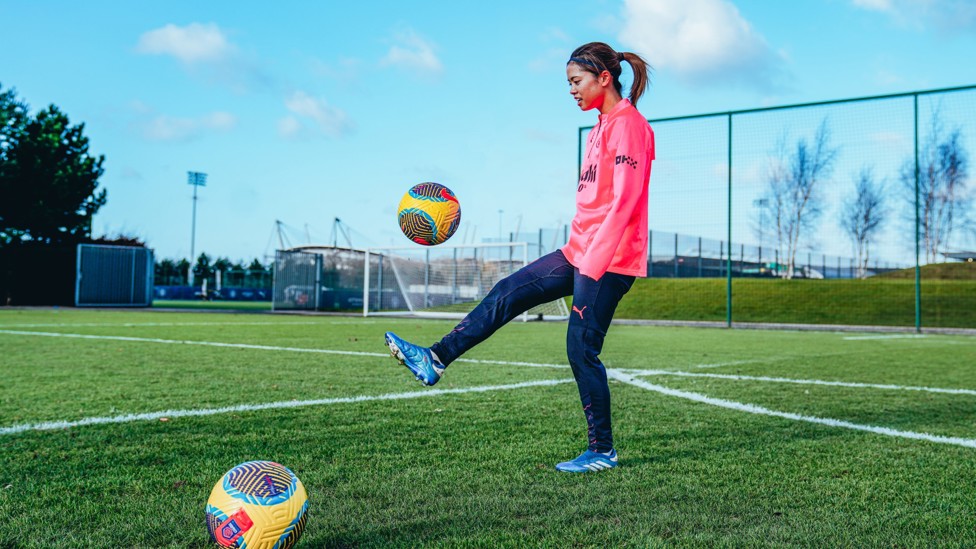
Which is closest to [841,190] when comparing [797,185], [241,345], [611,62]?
[797,185]

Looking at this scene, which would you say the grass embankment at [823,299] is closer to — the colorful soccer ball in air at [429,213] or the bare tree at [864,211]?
the bare tree at [864,211]

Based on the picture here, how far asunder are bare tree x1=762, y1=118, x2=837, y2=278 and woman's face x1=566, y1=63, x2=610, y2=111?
15.9 m

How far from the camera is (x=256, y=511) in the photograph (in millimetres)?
2033

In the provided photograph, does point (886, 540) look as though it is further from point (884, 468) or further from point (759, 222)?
point (759, 222)

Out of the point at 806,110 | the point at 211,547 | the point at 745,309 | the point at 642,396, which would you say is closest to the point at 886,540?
the point at 211,547

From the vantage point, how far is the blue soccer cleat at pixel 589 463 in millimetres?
3082

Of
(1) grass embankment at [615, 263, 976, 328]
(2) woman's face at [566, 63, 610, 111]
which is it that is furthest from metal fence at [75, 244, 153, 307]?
(2) woman's face at [566, 63, 610, 111]

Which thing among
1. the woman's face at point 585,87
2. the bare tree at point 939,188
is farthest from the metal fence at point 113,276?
the woman's face at point 585,87

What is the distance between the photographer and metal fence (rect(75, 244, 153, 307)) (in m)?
28.5

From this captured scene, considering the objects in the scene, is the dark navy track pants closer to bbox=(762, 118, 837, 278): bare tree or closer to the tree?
bbox=(762, 118, 837, 278): bare tree

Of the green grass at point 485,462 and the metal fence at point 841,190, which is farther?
the metal fence at point 841,190

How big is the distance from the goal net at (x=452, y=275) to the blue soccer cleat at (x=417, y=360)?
1731cm

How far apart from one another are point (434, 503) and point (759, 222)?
57.9ft

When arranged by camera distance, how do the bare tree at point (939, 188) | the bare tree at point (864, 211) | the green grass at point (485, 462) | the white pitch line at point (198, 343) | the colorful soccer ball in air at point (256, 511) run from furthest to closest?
the bare tree at point (864, 211) → the bare tree at point (939, 188) → the white pitch line at point (198, 343) → the green grass at point (485, 462) → the colorful soccer ball in air at point (256, 511)
